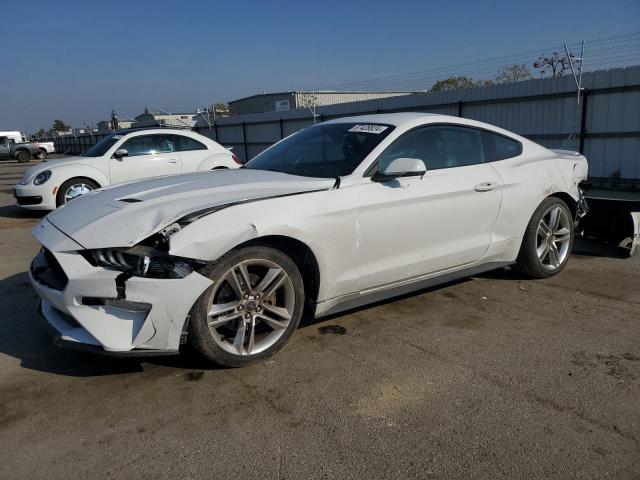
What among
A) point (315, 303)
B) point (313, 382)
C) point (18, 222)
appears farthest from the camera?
point (18, 222)

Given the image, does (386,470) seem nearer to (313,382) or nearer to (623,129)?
(313,382)

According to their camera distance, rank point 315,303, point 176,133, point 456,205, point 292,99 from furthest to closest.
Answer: point 292,99 → point 176,133 → point 456,205 → point 315,303

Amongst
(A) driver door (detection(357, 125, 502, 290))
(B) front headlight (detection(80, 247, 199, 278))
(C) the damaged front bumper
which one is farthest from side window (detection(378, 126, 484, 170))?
(C) the damaged front bumper

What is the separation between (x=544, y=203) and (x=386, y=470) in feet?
11.4

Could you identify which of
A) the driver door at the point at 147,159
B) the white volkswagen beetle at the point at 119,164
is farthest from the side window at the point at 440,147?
the driver door at the point at 147,159

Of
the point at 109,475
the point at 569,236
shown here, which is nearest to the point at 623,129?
the point at 569,236

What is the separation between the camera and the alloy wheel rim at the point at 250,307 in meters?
3.28

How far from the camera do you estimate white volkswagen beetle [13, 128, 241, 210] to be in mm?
9836

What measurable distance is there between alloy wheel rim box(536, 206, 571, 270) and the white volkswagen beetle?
23.4 feet

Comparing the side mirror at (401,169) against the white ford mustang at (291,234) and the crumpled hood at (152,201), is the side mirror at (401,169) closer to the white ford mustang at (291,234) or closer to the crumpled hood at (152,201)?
the white ford mustang at (291,234)

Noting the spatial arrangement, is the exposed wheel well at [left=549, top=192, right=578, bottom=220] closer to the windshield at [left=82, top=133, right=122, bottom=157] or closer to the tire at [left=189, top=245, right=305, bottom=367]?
the tire at [left=189, top=245, right=305, bottom=367]

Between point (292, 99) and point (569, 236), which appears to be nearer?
point (569, 236)

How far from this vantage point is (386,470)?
2.44 metres

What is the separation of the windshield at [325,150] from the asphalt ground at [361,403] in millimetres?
1220
